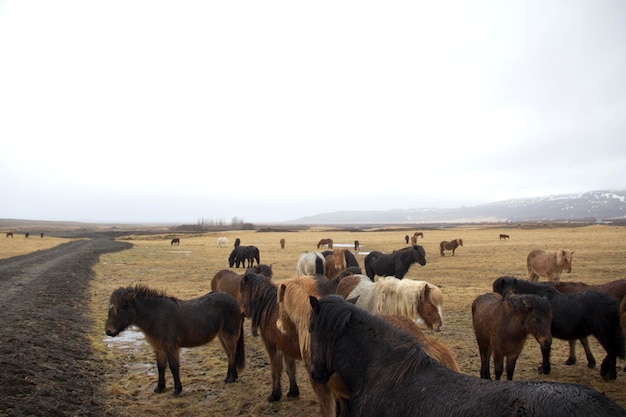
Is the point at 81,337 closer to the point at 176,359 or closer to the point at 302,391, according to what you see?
the point at 176,359

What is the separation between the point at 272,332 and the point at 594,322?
533 centimetres

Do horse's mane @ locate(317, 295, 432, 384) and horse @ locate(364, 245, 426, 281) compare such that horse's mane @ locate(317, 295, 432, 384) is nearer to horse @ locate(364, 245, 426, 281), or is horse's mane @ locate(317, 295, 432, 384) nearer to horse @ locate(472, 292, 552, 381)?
horse @ locate(472, 292, 552, 381)

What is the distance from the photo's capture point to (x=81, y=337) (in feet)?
28.5

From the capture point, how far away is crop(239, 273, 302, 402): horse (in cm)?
554

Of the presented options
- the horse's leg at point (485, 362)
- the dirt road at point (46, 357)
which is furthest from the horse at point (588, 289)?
the dirt road at point (46, 357)

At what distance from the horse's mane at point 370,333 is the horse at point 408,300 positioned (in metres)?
4.57

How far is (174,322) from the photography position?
21.3 feet

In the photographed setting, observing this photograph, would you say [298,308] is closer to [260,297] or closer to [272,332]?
[272,332]

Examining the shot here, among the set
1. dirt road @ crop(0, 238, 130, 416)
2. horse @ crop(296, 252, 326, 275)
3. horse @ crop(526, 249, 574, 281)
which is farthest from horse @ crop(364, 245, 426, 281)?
dirt road @ crop(0, 238, 130, 416)

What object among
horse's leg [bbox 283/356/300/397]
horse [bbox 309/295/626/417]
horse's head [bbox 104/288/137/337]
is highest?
horse [bbox 309/295/626/417]

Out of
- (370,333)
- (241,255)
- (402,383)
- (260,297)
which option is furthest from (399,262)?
(402,383)

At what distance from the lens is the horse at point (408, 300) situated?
6934 millimetres

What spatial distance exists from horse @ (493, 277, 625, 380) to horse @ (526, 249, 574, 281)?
10.4 metres

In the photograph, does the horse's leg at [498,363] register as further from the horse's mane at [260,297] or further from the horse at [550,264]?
the horse at [550,264]
